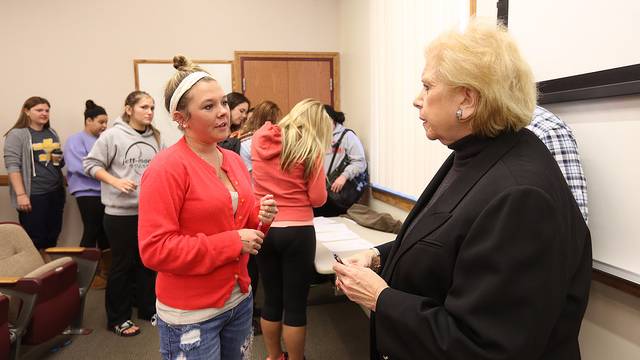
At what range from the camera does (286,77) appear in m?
4.55

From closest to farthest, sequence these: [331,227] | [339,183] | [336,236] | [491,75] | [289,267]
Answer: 1. [491,75]
2. [289,267]
3. [336,236]
4. [331,227]
5. [339,183]

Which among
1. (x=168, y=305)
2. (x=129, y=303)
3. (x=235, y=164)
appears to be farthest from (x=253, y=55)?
(x=168, y=305)

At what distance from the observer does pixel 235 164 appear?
1.54 meters

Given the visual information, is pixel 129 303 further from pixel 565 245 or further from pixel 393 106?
pixel 565 245

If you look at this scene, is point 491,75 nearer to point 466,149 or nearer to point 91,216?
point 466,149

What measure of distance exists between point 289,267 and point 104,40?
11.6 feet

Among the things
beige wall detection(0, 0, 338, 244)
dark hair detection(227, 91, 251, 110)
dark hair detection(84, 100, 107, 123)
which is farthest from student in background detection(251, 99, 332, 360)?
beige wall detection(0, 0, 338, 244)

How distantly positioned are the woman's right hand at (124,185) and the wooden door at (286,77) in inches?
84.5

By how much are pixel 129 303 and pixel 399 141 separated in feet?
7.33

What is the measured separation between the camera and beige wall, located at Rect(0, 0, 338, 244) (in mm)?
4176

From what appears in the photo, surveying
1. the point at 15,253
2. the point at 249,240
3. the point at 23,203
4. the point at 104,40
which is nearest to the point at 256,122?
the point at 249,240

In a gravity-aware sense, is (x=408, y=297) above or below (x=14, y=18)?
below

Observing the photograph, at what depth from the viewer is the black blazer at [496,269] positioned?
0.74 meters

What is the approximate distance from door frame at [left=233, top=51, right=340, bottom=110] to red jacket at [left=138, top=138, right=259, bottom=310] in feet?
10.7
